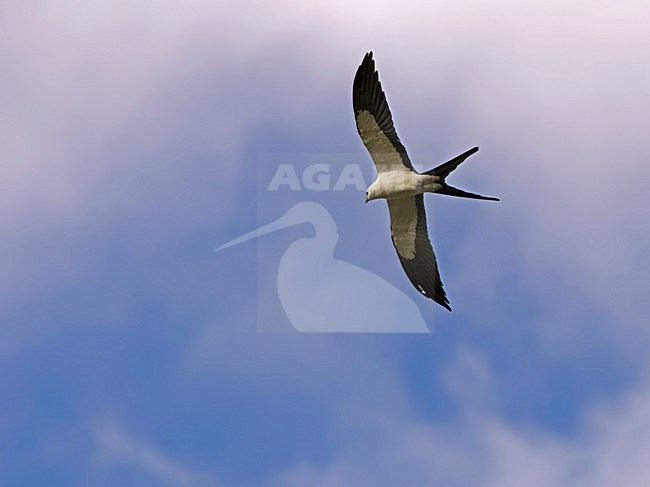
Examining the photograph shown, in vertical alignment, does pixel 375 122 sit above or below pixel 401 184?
above

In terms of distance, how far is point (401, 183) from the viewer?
2573 cm

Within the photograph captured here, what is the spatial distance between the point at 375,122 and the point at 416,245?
3259 millimetres

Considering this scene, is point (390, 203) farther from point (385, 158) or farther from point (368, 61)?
point (368, 61)

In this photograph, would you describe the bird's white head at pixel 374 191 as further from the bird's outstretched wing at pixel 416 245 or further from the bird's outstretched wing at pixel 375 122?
the bird's outstretched wing at pixel 416 245

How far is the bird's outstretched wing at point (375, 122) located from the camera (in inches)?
984

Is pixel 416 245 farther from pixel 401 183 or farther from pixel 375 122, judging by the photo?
pixel 375 122

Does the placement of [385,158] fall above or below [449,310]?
above

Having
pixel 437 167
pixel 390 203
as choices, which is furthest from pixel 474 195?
pixel 390 203

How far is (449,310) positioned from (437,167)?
3.22 m

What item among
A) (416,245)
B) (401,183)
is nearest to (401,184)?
(401,183)

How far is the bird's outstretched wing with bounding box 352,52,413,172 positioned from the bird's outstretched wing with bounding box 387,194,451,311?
121cm

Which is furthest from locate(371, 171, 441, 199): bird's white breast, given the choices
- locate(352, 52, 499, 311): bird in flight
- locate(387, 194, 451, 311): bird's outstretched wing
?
locate(387, 194, 451, 311): bird's outstretched wing

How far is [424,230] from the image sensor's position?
26.9 meters

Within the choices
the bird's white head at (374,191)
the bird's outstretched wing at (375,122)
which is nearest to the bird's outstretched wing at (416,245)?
the bird's white head at (374,191)
